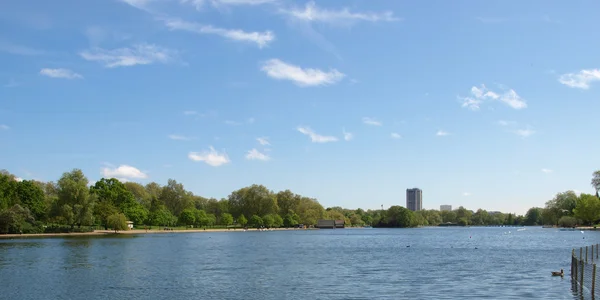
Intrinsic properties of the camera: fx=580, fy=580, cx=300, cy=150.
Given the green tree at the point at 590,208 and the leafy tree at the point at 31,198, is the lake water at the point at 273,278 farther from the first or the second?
the green tree at the point at 590,208

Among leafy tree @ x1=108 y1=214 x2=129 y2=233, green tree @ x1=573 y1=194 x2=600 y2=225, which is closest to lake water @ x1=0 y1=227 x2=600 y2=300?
leafy tree @ x1=108 y1=214 x2=129 y2=233

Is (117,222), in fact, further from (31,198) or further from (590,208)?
(590,208)

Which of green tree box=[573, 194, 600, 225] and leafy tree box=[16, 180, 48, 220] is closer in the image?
leafy tree box=[16, 180, 48, 220]

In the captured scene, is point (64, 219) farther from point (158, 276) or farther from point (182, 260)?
point (158, 276)

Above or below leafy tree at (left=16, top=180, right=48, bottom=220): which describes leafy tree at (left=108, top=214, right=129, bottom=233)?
below

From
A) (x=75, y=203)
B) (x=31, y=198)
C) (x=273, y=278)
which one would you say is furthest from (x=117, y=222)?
(x=273, y=278)

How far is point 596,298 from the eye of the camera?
35.5 metres

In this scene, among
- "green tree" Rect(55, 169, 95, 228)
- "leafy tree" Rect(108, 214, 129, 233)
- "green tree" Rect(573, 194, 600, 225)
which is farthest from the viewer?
"green tree" Rect(573, 194, 600, 225)

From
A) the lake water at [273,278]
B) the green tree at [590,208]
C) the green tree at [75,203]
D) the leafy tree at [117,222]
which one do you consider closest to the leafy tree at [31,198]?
the green tree at [75,203]

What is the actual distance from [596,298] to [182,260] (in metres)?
45.1

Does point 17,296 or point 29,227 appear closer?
point 17,296

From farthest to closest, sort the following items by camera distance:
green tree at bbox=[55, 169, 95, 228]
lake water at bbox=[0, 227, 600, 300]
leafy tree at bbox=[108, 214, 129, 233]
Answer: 1. leafy tree at bbox=[108, 214, 129, 233]
2. green tree at bbox=[55, 169, 95, 228]
3. lake water at bbox=[0, 227, 600, 300]

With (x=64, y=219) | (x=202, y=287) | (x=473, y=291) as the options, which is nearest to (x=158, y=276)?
(x=202, y=287)

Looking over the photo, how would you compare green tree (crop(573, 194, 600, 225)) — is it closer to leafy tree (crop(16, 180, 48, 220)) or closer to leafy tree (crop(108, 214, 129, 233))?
leafy tree (crop(108, 214, 129, 233))
